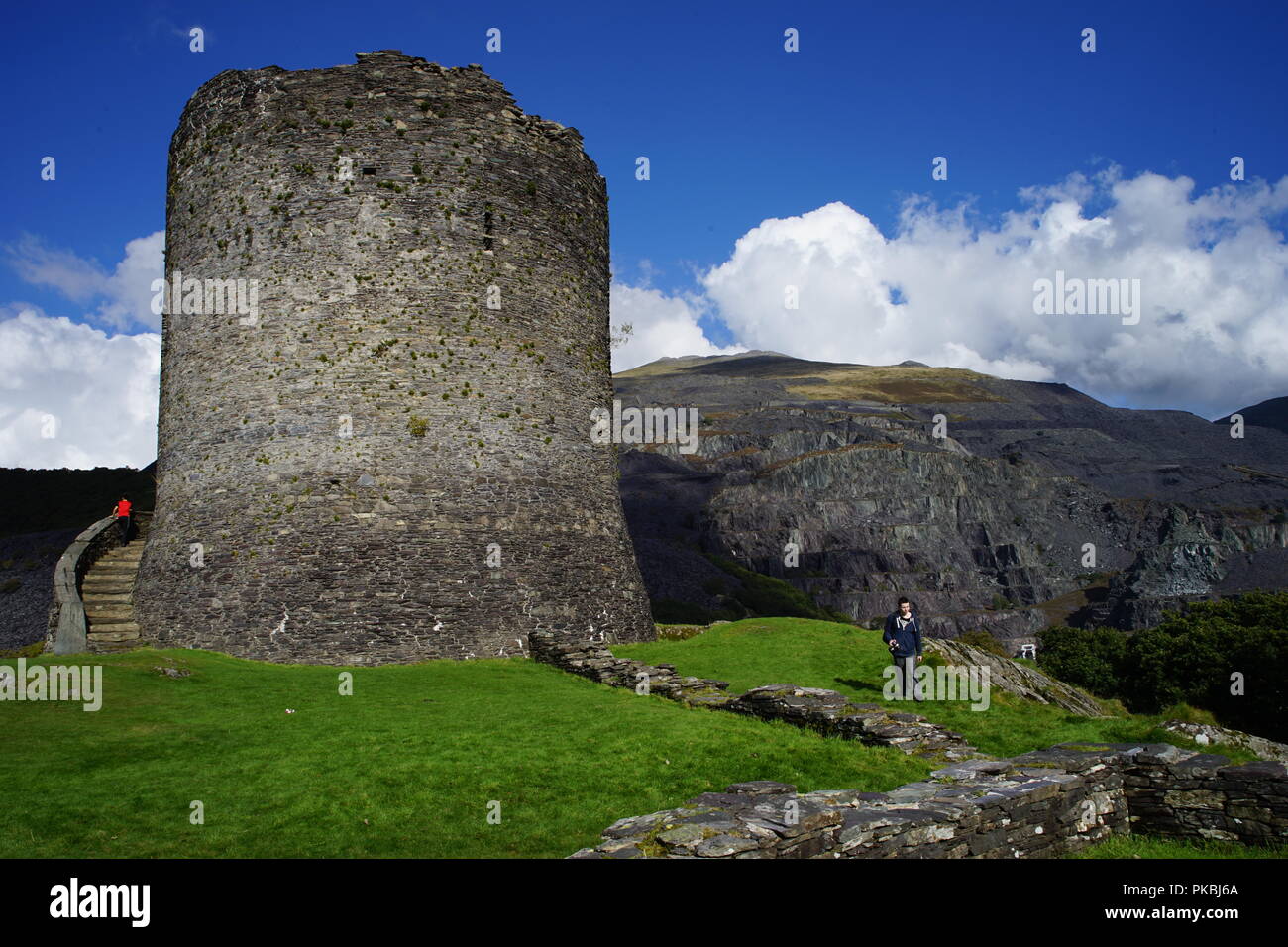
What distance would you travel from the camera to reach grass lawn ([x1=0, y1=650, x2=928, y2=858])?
9.23 meters

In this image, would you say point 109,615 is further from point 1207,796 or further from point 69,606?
point 1207,796

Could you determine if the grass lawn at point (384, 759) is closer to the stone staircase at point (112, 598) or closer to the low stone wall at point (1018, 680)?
the low stone wall at point (1018, 680)

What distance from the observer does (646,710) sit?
607 inches

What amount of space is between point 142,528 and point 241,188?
1037cm

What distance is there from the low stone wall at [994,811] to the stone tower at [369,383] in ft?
44.2

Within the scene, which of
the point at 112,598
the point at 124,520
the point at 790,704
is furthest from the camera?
the point at 124,520

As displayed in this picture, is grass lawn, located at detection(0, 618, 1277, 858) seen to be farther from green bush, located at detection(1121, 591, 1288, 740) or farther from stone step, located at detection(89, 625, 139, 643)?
green bush, located at detection(1121, 591, 1288, 740)

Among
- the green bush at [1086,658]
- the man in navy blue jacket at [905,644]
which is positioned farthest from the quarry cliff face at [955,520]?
the man in navy blue jacket at [905,644]

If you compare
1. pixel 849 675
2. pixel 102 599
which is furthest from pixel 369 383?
pixel 849 675

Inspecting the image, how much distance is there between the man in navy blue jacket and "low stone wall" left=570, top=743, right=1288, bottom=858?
574 centimetres

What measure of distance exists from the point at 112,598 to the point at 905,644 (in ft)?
62.3

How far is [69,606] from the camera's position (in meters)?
21.2

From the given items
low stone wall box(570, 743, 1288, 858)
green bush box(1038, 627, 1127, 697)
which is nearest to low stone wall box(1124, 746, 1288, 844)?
low stone wall box(570, 743, 1288, 858)

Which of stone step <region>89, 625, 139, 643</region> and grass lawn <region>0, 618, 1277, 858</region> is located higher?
stone step <region>89, 625, 139, 643</region>
